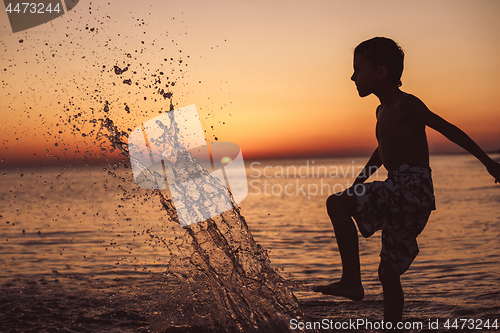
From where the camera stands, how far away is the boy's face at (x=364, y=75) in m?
2.85

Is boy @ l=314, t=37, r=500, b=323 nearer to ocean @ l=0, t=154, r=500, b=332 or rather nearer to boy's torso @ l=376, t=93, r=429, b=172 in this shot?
boy's torso @ l=376, t=93, r=429, b=172

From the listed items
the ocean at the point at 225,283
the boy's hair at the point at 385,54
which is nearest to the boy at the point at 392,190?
the boy's hair at the point at 385,54

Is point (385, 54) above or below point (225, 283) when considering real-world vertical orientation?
above

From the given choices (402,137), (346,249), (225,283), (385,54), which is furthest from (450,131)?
(225,283)

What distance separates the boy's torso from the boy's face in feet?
0.63

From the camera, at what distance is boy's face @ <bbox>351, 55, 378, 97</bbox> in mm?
2852

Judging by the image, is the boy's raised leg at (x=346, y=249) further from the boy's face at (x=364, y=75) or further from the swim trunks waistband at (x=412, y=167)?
the boy's face at (x=364, y=75)

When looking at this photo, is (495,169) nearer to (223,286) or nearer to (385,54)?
(385,54)

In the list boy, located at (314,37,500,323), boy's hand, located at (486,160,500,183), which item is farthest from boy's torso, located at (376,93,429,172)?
boy's hand, located at (486,160,500,183)

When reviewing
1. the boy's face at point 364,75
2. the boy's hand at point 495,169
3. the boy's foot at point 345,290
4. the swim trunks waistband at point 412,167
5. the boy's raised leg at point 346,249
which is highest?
the boy's face at point 364,75

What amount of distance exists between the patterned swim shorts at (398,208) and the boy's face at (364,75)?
57 centimetres

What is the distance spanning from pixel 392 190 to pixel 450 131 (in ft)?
1.62

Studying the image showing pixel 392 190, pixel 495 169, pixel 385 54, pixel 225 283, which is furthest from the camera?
pixel 225 283

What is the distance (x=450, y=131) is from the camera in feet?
8.57
